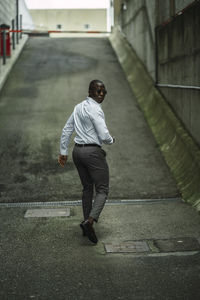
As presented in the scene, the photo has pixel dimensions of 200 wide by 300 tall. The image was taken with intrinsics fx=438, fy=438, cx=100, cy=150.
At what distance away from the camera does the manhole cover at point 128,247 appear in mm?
4742

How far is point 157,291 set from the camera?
3.66 metres

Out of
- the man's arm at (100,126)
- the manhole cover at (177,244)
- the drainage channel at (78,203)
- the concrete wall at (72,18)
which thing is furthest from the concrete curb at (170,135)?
the concrete wall at (72,18)

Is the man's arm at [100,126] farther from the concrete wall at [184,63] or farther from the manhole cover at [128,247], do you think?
the concrete wall at [184,63]

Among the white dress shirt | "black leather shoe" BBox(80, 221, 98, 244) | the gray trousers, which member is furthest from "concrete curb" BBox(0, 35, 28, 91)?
"black leather shoe" BBox(80, 221, 98, 244)

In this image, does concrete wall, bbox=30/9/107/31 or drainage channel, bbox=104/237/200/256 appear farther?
concrete wall, bbox=30/9/107/31

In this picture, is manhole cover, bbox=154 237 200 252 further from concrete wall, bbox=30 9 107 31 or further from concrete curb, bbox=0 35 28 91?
concrete wall, bbox=30 9 107 31

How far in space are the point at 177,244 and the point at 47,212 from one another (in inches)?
83.7

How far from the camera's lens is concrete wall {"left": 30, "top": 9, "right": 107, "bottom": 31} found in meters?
55.8

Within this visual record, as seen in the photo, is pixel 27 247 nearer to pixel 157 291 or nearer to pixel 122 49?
pixel 157 291

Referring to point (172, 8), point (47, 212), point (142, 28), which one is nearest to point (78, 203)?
point (47, 212)

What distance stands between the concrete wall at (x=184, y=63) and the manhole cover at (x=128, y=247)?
3.25 m

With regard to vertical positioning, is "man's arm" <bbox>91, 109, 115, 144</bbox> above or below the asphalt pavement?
above

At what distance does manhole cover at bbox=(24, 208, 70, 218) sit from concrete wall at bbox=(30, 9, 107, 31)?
52.1 meters

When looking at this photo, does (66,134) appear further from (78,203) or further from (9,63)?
(9,63)
